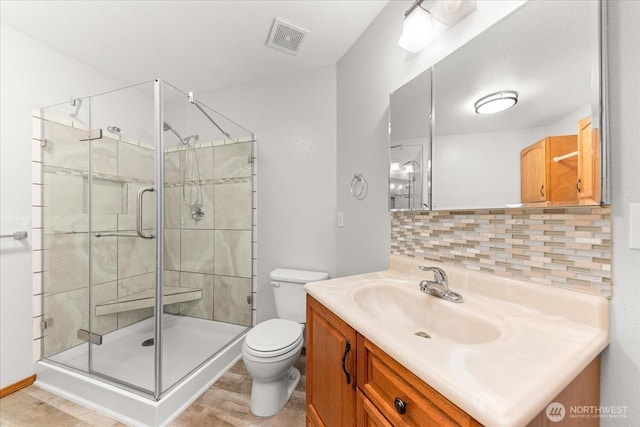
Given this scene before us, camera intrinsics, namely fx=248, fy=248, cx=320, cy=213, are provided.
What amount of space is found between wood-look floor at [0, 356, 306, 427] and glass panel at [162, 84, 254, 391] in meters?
0.24

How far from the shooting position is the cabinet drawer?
495mm

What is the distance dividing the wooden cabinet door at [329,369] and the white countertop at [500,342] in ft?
0.29

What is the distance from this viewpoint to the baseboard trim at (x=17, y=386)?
1.55m

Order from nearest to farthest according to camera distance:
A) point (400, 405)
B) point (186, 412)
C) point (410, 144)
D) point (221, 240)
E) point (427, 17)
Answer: point (400, 405) → point (427, 17) → point (410, 144) → point (186, 412) → point (221, 240)

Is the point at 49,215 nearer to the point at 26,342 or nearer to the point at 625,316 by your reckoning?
the point at 26,342

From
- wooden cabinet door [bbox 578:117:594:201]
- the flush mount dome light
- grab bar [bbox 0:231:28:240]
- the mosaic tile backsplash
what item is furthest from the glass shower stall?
wooden cabinet door [bbox 578:117:594:201]

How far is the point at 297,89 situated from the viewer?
217cm

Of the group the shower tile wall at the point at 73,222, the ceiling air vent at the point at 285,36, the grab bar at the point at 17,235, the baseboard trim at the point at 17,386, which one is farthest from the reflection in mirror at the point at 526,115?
the baseboard trim at the point at 17,386

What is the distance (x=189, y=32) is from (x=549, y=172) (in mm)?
2185

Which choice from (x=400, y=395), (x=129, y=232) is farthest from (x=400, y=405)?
(x=129, y=232)

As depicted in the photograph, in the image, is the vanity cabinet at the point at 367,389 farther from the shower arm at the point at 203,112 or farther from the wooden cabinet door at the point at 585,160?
the shower arm at the point at 203,112

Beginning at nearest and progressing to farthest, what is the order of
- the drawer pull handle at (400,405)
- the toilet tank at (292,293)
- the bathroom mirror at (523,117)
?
the drawer pull handle at (400,405)
the bathroom mirror at (523,117)
the toilet tank at (292,293)

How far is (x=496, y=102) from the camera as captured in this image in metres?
0.93

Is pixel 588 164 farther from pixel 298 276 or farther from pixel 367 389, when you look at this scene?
pixel 298 276
